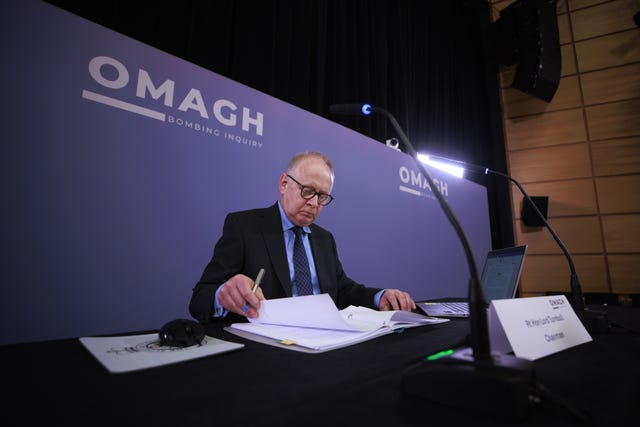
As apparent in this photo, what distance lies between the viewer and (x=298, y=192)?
145 centimetres

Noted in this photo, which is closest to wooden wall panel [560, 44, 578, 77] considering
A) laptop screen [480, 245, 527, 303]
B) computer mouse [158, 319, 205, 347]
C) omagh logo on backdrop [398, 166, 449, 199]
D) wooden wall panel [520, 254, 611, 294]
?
wooden wall panel [520, 254, 611, 294]

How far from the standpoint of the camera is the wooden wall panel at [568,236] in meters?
3.88

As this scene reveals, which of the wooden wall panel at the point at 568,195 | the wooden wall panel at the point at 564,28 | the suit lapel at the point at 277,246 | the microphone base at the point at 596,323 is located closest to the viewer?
the microphone base at the point at 596,323

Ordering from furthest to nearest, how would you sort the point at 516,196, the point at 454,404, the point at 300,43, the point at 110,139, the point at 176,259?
the point at 516,196, the point at 300,43, the point at 176,259, the point at 110,139, the point at 454,404

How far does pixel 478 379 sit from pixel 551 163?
4849 millimetres

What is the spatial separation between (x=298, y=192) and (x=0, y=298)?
1.07 meters

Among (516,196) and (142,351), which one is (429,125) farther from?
(142,351)

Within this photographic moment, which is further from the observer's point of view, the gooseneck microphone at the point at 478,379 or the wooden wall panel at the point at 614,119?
the wooden wall panel at the point at 614,119

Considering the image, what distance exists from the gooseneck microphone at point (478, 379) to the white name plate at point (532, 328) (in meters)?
0.16

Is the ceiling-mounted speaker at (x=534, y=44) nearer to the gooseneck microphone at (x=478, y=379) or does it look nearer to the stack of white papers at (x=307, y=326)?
the stack of white papers at (x=307, y=326)

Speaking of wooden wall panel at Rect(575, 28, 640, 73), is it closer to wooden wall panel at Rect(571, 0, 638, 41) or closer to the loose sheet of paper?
wooden wall panel at Rect(571, 0, 638, 41)

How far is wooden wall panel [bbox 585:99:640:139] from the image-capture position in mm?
3811

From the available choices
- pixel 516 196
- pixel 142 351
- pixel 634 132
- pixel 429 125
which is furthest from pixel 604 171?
pixel 142 351

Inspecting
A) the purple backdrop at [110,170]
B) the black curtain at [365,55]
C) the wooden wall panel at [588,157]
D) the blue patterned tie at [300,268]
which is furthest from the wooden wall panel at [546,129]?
the blue patterned tie at [300,268]
